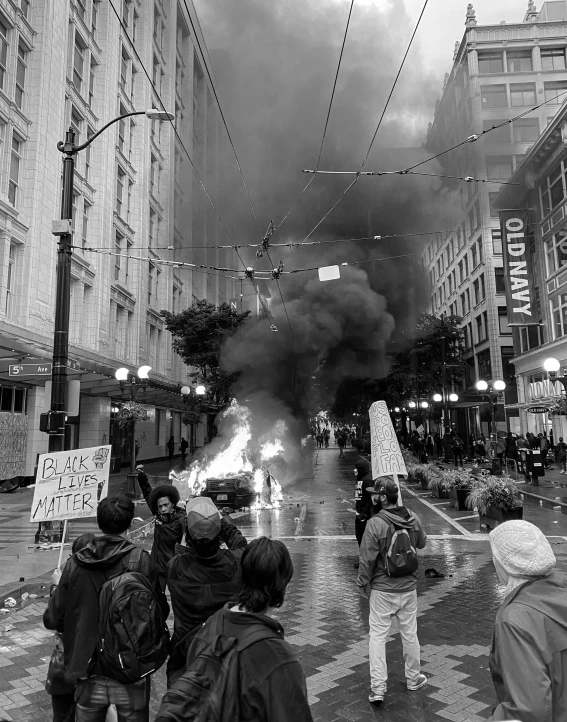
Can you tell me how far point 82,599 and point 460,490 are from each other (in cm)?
1266

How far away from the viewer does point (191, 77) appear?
40.3 metres

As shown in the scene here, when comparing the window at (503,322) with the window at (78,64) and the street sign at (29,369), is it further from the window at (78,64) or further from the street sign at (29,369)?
the street sign at (29,369)

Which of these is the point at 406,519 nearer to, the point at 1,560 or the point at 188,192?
the point at 1,560

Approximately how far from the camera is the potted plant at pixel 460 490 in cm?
1383

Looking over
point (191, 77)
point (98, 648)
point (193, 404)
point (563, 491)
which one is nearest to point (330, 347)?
point (193, 404)

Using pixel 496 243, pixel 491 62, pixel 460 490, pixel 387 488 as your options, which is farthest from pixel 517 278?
pixel 387 488

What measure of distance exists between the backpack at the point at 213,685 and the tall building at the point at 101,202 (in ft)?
30.8

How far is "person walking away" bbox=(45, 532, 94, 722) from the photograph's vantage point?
2.77 metres

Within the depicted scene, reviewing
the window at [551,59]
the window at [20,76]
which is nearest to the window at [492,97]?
the window at [551,59]

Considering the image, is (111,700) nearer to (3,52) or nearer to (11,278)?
(11,278)

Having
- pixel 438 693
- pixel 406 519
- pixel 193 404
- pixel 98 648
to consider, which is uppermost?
pixel 193 404

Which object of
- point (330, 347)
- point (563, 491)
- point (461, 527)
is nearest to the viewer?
point (461, 527)

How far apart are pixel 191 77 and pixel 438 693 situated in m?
44.4

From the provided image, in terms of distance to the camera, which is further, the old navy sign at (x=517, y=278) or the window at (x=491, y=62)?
the window at (x=491, y=62)
